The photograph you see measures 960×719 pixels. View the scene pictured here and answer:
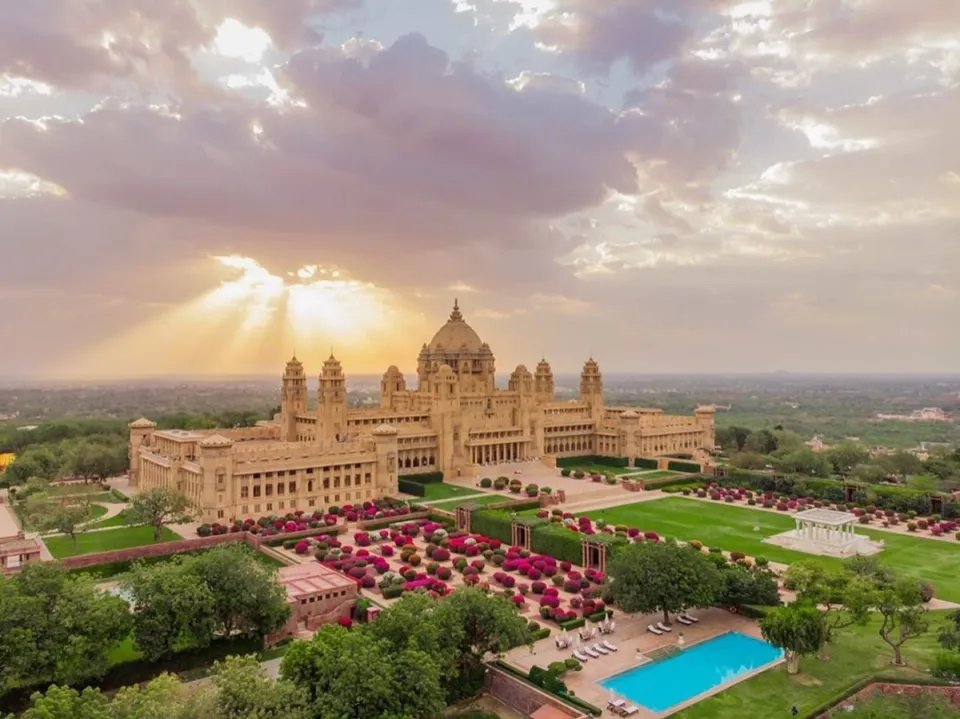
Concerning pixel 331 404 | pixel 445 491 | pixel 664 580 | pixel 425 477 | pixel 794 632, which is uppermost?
pixel 331 404

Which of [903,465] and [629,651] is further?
[903,465]

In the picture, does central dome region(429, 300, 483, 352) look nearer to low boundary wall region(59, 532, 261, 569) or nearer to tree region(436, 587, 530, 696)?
low boundary wall region(59, 532, 261, 569)

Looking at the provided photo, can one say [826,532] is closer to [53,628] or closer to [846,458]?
[846,458]

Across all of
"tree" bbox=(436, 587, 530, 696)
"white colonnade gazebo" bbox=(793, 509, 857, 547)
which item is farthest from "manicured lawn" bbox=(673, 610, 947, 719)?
"white colonnade gazebo" bbox=(793, 509, 857, 547)

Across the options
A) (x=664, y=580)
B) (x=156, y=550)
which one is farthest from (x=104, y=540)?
(x=664, y=580)

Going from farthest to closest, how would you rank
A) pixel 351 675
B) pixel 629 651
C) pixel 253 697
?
pixel 629 651 → pixel 351 675 → pixel 253 697

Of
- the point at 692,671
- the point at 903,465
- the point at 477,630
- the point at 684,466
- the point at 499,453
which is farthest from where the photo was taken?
the point at 499,453

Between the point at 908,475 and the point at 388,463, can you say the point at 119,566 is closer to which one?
the point at 388,463
